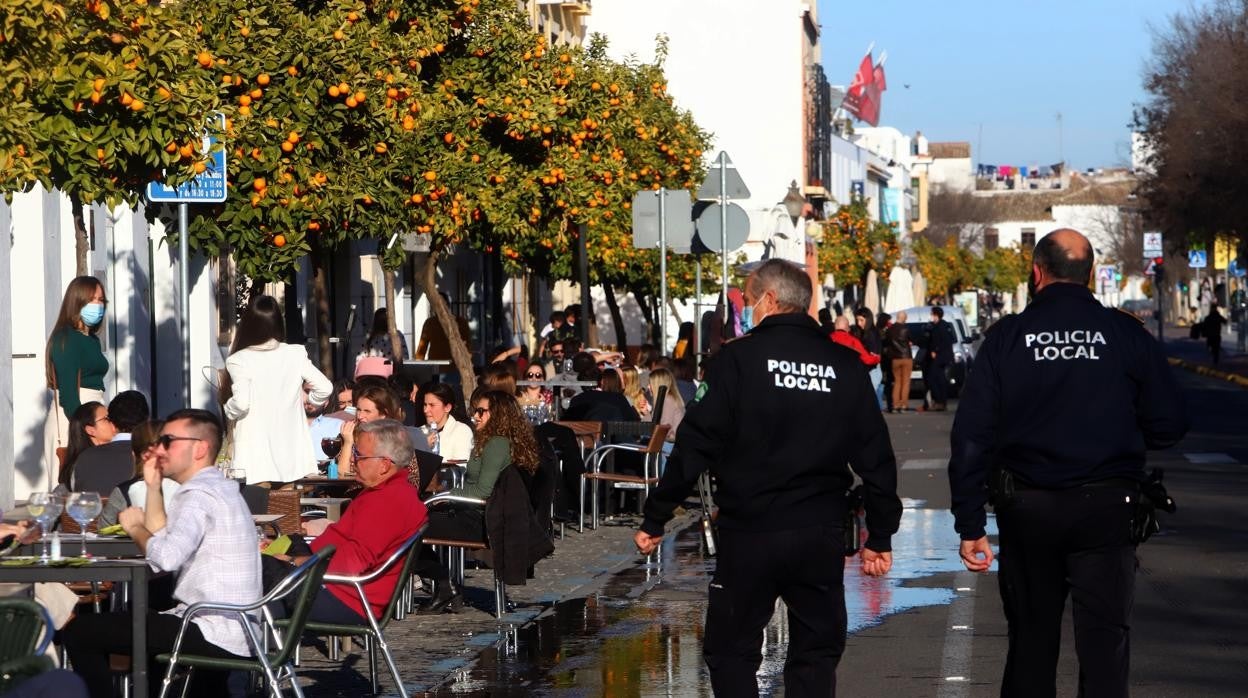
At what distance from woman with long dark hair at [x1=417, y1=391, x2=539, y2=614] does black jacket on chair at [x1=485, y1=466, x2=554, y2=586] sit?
0.08 meters

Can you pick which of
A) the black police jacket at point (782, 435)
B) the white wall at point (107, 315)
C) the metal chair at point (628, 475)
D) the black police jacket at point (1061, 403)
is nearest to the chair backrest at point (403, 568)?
the black police jacket at point (782, 435)

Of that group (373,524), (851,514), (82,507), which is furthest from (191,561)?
(851,514)

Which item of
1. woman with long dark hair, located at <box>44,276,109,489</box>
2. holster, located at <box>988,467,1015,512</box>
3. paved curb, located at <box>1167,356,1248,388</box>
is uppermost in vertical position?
woman with long dark hair, located at <box>44,276,109,489</box>

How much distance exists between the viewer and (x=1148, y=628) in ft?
34.9

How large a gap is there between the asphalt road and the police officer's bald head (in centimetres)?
248

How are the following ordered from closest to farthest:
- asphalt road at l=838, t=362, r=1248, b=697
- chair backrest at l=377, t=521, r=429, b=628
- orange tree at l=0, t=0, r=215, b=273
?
1. chair backrest at l=377, t=521, r=429, b=628
2. orange tree at l=0, t=0, r=215, b=273
3. asphalt road at l=838, t=362, r=1248, b=697

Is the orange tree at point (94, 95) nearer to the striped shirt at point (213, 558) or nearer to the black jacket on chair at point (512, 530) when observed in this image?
the striped shirt at point (213, 558)

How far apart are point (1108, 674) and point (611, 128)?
594 inches

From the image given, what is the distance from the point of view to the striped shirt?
740 cm

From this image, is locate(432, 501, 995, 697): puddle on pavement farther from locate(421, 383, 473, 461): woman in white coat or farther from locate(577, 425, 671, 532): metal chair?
locate(421, 383, 473, 461): woman in white coat

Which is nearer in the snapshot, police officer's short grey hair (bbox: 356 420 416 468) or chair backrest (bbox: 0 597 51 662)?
chair backrest (bbox: 0 597 51 662)

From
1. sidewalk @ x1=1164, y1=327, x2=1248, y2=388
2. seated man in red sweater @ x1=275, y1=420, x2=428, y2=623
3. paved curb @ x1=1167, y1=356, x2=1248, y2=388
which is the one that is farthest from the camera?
sidewalk @ x1=1164, y1=327, x2=1248, y2=388

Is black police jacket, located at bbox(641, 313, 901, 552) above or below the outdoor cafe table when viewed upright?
above

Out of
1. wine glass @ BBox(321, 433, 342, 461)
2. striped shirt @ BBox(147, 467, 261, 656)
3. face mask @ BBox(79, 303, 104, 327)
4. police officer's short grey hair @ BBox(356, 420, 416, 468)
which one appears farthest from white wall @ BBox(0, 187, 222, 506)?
striped shirt @ BBox(147, 467, 261, 656)
